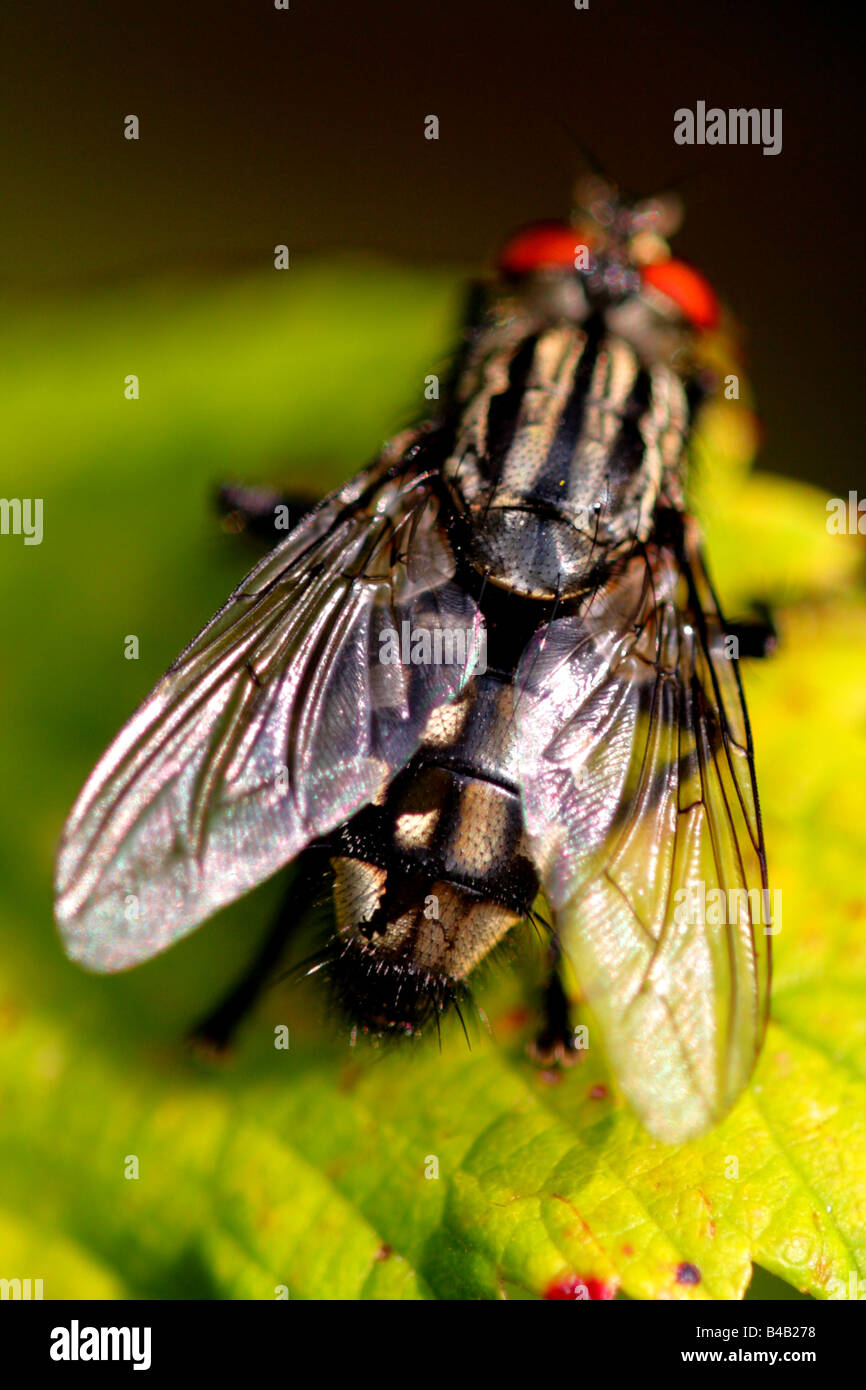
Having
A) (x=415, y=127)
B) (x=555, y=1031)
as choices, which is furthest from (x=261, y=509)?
(x=415, y=127)

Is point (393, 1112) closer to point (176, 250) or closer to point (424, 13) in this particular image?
point (176, 250)

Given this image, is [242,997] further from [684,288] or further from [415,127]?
[415,127]

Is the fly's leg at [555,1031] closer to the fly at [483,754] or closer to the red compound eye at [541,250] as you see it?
the fly at [483,754]

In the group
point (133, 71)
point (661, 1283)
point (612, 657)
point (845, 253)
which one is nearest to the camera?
point (661, 1283)

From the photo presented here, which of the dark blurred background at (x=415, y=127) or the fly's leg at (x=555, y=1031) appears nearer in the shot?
the fly's leg at (x=555, y=1031)

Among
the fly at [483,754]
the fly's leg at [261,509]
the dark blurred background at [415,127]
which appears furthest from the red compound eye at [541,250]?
the dark blurred background at [415,127]

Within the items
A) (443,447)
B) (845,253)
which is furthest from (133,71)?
(443,447)
